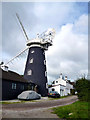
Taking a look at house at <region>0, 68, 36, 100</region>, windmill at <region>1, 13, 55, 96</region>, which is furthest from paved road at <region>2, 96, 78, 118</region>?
windmill at <region>1, 13, 55, 96</region>

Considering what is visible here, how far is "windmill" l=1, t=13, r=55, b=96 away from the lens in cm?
2865

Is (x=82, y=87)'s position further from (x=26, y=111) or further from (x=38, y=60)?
(x=38, y=60)

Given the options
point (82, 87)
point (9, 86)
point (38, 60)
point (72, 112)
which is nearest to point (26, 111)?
point (72, 112)

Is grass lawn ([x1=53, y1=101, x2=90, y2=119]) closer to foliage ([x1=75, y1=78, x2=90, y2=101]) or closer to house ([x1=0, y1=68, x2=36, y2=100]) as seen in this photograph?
foliage ([x1=75, y1=78, x2=90, y2=101])

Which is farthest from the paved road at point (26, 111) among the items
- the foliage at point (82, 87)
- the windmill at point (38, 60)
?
the windmill at point (38, 60)

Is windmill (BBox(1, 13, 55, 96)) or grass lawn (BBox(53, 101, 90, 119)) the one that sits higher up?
windmill (BBox(1, 13, 55, 96))

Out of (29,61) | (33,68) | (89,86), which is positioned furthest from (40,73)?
(89,86)

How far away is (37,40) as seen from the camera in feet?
103

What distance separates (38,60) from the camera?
97.8 feet

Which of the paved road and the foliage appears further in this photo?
the foliage

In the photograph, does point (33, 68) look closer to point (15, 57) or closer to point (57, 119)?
point (15, 57)

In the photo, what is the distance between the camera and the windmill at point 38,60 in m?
28.7

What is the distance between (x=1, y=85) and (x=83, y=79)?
11.8m

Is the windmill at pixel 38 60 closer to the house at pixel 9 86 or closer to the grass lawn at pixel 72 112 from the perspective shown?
the house at pixel 9 86
